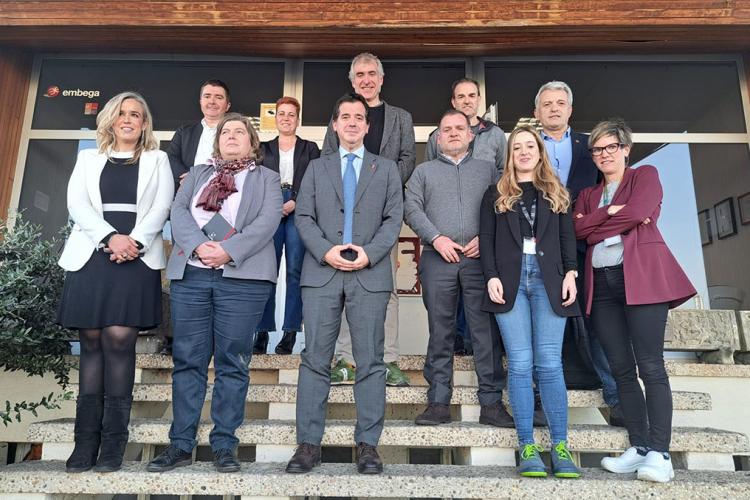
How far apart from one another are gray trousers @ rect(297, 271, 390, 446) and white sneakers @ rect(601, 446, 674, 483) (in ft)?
3.97

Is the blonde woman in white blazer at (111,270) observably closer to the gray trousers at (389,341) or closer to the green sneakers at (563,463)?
the gray trousers at (389,341)

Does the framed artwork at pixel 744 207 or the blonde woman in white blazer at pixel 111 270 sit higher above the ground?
the framed artwork at pixel 744 207

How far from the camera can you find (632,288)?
279 centimetres

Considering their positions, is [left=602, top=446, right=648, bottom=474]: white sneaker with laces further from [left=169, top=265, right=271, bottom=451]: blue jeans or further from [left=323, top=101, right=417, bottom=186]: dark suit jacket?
[left=323, top=101, right=417, bottom=186]: dark suit jacket

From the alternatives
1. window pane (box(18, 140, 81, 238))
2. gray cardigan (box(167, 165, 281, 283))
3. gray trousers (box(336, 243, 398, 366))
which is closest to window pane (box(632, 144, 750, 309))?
gray trousers (box(336, 243, 398, 366))

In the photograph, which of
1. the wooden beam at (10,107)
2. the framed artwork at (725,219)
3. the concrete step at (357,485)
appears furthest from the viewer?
the framed artwork at (725,219)

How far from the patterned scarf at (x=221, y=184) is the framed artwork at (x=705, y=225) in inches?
193

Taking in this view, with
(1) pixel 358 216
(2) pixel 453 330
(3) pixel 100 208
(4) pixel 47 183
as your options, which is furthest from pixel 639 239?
(4) pixel 47 183

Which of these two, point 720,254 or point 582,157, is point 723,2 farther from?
point 582,157

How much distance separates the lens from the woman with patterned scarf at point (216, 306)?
2.77 metres

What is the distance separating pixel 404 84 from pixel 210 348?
4.06m

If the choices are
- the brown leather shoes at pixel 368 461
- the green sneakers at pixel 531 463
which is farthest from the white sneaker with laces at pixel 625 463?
the brown leather shoes at pixel 368 461

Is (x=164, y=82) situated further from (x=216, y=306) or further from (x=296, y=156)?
(x=216, y=306)

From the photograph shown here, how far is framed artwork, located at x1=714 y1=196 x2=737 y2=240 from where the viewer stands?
5656 millimetres
